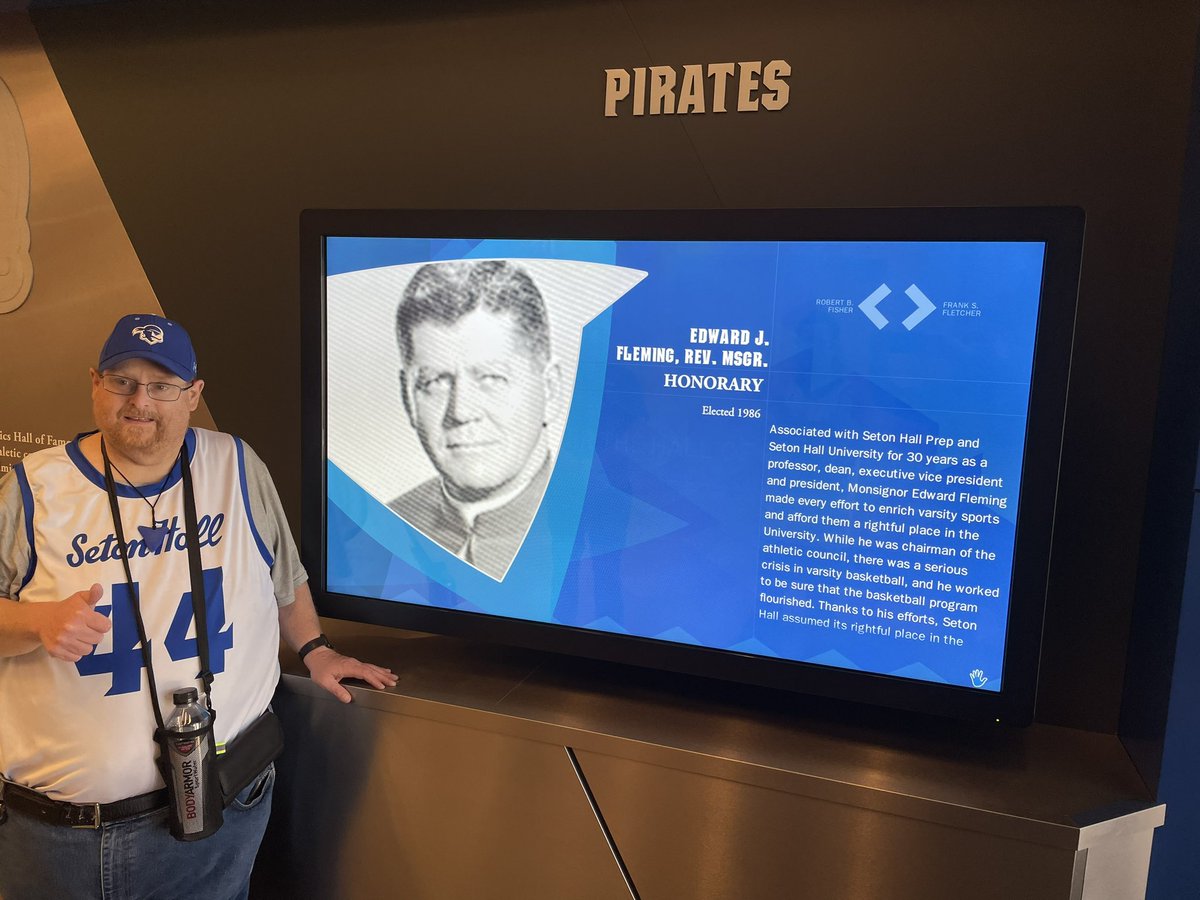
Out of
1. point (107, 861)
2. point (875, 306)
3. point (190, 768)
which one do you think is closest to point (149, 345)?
point (190, 768)

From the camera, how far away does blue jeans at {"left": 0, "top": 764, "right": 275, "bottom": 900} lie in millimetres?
1522

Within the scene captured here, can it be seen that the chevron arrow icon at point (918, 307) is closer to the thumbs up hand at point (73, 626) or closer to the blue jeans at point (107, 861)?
the thumbs up hand at point (73, 626)

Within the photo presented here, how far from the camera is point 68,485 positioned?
156 cm

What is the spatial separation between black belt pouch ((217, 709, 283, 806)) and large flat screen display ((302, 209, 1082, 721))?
1.05 feet

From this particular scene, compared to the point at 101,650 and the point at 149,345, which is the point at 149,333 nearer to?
the point at 149,345

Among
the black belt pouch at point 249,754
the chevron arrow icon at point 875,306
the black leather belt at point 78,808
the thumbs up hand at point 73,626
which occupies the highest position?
the chevron arrow icon at point 875,306

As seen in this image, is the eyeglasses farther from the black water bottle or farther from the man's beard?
the black water bottle

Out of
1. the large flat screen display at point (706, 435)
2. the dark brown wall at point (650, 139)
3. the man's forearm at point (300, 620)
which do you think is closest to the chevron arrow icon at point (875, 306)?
the large flat screen display at point (706, 435)

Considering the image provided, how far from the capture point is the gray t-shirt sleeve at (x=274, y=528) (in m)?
1.76

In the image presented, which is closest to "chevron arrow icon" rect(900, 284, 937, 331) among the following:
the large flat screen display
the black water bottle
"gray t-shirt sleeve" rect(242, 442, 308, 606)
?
the large flat screen display

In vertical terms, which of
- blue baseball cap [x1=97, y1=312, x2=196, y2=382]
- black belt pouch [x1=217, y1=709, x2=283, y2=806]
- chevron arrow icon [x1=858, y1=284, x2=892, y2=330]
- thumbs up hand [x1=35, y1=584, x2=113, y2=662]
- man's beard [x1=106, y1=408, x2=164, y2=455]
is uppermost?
chevron arrow icon [x1=858, y1=284, x2=892, y2=330]

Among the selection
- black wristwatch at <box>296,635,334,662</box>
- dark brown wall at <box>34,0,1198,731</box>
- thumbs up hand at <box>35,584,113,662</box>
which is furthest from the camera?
black wristwatch at <box>296,635,334,662</box>

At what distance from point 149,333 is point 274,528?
0.46m

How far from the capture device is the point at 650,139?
198 centimetres
